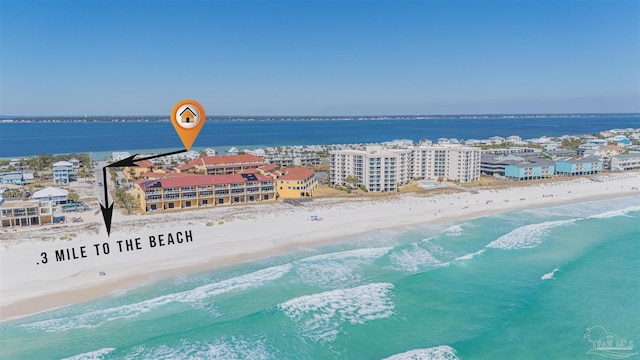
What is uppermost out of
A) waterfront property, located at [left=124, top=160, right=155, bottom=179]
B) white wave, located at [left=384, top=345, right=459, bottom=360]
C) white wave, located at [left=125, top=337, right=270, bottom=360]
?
waterfront property, located at [left=124, top=160, right=155, bottom=179]

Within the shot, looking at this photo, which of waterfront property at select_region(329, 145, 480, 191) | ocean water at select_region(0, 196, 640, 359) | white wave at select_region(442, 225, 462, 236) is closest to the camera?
ocean water at select_region(0, 196, 640, 359)

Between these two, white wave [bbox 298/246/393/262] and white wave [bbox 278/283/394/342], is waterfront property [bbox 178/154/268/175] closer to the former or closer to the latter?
white wave [bbox 298/246/393/262]

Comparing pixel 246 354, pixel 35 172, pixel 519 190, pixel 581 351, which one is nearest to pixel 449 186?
pixel 519 190

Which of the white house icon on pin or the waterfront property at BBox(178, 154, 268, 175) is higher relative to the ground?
the white house icon on pin

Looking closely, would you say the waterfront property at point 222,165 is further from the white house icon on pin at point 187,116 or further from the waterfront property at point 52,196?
the white house icon on pin at point 187,116

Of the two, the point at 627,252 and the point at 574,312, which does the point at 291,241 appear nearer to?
the point at 574,312

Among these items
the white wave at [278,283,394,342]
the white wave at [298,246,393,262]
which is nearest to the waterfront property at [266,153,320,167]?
the white wave at [298,246,393,262]

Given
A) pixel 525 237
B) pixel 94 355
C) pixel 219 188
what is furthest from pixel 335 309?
pixel 219 188

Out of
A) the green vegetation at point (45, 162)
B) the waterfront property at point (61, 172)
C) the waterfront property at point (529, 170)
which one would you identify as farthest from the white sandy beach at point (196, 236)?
the green vegetation at point (45, 162)
